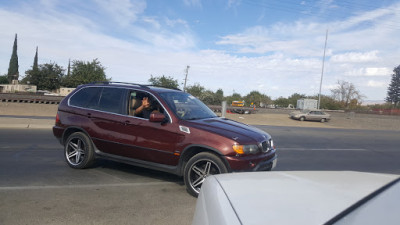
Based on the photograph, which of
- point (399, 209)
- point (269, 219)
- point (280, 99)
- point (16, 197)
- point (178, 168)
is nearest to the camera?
point (399, 209)

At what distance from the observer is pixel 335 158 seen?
9414 millimetres

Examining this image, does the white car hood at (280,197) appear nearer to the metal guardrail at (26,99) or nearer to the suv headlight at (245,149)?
the suv headlight at (245,149)

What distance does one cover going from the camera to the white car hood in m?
1.46

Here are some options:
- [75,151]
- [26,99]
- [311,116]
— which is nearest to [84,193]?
[75,151]

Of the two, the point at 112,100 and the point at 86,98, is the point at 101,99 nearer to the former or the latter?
the point at 112,100

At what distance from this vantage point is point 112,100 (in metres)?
5.64

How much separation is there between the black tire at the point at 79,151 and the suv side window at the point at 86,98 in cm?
60

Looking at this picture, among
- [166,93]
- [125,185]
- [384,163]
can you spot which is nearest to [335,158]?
[384,163]

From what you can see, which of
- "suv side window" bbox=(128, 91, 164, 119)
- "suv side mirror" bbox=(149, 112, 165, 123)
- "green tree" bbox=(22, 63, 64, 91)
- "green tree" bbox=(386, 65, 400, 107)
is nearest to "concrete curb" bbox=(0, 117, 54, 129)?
"suv side window" bbox=(128, 91, 164, 119)

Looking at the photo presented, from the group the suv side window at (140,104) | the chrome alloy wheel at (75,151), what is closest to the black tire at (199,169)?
the suv side window at (140,104)

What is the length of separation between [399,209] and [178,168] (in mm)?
3686

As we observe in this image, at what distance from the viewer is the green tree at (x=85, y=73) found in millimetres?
56906

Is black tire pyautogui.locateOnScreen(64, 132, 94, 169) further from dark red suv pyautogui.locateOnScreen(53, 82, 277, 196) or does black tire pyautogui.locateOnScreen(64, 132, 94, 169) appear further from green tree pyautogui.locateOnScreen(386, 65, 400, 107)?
green tree pyautogui.locateOnScreen(386, 65, 400, 107)

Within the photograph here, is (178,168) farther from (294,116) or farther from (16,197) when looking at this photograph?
(294,116)
